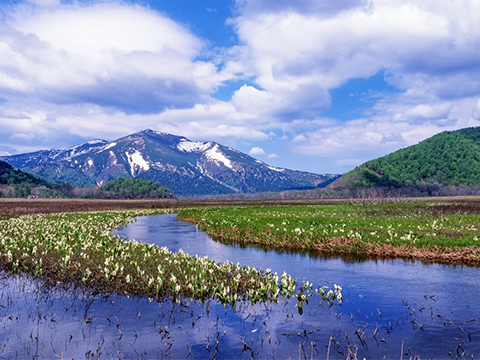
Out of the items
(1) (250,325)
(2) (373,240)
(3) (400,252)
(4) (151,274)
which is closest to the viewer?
(1) (250,325)

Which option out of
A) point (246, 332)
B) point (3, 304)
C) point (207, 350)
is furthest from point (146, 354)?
point (3, 304)

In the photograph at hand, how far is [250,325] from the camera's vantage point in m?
11.6

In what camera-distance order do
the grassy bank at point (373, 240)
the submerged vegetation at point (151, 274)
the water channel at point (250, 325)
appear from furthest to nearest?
the grassy bank at point (373, 240) < the submerged vegetation at point (151, 274) < the water channel at point (250, 325)

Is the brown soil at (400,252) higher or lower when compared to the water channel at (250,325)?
higher

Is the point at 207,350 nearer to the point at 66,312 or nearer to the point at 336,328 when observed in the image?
the point at 336,328

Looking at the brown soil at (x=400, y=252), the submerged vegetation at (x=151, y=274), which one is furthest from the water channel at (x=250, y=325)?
the brown soil at (x=400, y=252)

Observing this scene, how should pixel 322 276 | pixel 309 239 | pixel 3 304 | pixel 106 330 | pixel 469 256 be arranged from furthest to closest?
pixel 309 239, pixel 469 256, pixel 322 276, pixel 3 304, pixel 106 330

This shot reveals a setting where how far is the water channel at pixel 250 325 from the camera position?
972cm

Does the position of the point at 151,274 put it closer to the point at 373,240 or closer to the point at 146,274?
the point at 146,274

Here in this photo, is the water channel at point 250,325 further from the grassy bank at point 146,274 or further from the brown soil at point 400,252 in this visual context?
the brown soil at point 400,252

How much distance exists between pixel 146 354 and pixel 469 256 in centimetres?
2016

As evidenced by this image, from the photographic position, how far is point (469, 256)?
21578 millimetres

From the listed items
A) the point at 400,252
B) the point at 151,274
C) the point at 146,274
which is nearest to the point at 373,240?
the point at 400,252

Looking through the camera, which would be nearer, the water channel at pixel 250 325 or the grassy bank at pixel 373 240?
the water channel at pixel 250 325
